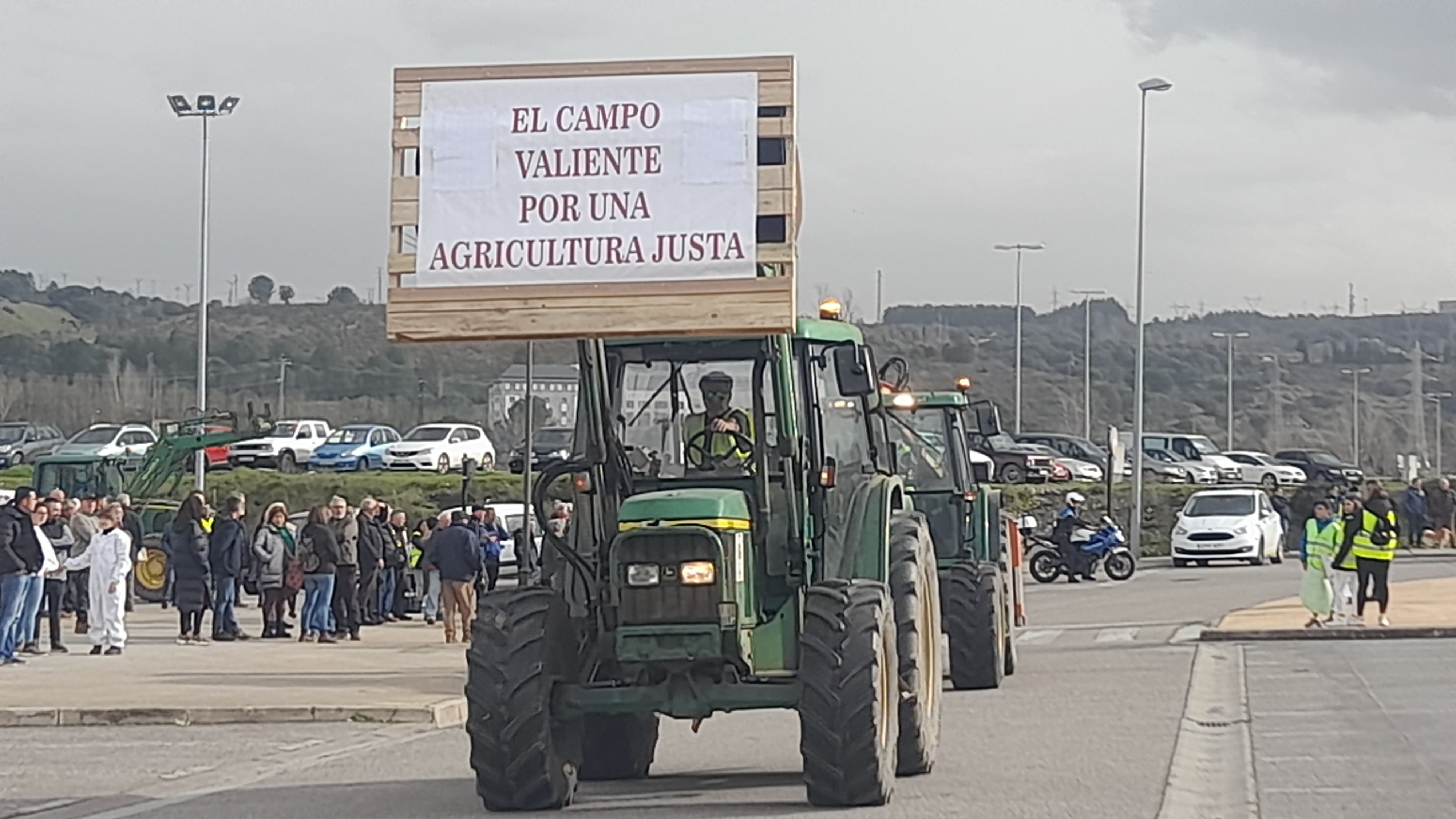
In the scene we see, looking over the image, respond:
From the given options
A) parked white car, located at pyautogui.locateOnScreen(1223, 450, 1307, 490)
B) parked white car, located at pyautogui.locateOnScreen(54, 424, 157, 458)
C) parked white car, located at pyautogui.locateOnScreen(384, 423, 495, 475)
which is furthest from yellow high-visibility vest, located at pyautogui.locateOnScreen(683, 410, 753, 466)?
parked white car, located at pyautogui.locateOnScreen(1223, 450, 1307, 490)

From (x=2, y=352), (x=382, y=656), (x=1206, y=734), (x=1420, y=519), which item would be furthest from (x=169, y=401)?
(x=1206, y=734)

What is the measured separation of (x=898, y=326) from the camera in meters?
145

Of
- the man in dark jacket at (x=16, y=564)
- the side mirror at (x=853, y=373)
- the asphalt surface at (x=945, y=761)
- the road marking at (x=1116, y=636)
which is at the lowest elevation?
the road marking at (x=1116, y=636)

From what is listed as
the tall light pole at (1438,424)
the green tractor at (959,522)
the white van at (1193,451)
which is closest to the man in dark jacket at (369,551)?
the green tractor at (959,522)

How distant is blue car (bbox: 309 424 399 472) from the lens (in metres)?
55.6

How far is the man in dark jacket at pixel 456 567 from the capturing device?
24.8 m

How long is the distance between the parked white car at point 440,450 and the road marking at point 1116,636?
2947 cm

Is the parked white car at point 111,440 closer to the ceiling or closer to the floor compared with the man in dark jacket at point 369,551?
closer to the ceiling

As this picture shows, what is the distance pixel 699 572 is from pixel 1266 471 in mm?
54480

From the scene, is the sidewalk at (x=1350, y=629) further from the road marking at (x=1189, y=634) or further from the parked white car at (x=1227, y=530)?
the parked white car at (x=1227, y=530)

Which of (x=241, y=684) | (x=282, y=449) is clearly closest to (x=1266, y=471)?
(x=282, y=449)

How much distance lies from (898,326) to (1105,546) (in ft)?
350

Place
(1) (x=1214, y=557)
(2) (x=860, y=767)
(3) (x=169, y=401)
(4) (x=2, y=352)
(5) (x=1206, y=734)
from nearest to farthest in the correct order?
1. (2) (x=860, y=767)
2. (5) (x=1206, y=734)
3. (1) (x=1214, y=557)
4. (3) (x=169, y=401)
5. (4) (x=2, y=352)

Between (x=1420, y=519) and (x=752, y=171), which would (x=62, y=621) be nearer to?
(x=752, y=171)
